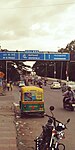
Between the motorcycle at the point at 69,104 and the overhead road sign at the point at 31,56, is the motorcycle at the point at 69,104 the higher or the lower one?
the lower one

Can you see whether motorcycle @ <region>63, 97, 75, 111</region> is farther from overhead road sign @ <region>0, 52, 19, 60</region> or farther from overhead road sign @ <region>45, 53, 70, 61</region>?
overhead road sign @ <region>0, 52, 19, 60</region>

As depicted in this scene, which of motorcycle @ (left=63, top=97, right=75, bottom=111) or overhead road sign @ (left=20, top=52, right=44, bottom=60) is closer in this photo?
motorcycle @ (left=63, top=97, right=75, bottom=111)

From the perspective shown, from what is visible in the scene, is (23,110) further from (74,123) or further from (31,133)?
(31,133)

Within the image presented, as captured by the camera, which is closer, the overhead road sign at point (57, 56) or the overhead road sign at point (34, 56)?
the overhead road sign at point (34, 56)

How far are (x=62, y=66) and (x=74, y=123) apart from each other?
9779cm

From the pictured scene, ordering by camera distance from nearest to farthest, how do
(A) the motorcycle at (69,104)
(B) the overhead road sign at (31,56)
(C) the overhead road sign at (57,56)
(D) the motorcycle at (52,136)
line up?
(D) the motorcycle at (52,136)
(A) the motorcycle at (69,104)
(B) the overhead road sign at (31,56)
(C) the overhead road sign at (57,56)

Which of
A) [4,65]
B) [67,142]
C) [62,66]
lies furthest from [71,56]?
[67,142]

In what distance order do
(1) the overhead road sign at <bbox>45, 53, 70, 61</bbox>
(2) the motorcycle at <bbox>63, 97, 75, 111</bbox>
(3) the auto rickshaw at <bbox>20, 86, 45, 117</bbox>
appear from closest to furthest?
(3) the auto rickshaw at <bbox>20, 86, 45, 117</bbox> → (2) the motorcycle at <bbox>63, 97, 75, 111</bbox> → (1) the overhead road sign at <bbox>45, 53, 70, 61</bbox>

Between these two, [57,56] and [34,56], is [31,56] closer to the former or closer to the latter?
[34,56]

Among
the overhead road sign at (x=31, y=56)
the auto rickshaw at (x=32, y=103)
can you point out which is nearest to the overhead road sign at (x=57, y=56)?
the overhead road sign at (x=31, y=56)

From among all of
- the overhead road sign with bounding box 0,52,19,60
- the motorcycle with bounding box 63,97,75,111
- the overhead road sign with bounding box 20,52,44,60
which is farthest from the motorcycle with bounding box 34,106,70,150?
the overhead road sign with bounding box 0,52,19,60

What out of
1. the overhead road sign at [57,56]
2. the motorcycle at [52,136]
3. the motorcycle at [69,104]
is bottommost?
the motorcycle at [69,104]

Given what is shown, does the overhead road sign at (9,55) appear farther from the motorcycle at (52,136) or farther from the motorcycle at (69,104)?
the motorcycle at (52,136)

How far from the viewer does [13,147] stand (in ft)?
35.1
